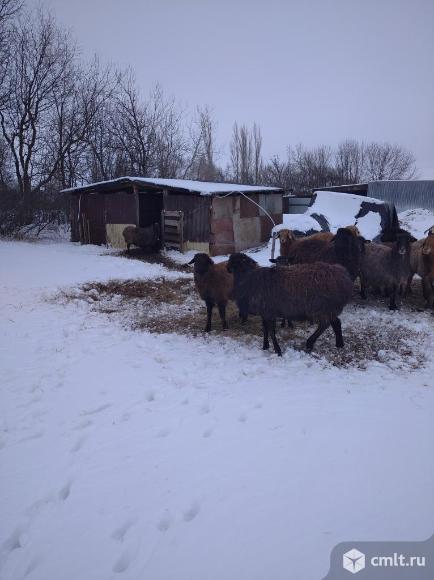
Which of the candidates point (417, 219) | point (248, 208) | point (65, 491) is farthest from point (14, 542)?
point (417, 219)

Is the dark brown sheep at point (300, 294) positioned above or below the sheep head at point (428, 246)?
below

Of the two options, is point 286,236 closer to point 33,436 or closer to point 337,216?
point 337,216

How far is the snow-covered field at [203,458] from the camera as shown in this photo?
A: 259 cm

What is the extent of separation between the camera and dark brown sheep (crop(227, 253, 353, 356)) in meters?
5.53

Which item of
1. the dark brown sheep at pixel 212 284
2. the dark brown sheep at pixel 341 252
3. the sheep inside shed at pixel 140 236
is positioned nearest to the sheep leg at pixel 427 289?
the dark brown sheep at pixel 341 252

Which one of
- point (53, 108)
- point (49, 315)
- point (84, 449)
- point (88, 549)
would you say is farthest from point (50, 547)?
point (53, 108)

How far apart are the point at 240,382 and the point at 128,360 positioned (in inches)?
70.3

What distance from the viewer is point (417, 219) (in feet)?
82.0

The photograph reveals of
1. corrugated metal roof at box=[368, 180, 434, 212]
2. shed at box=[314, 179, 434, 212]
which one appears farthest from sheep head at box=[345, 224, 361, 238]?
corrugated metal roof at box=[368, 180, 434, 212]

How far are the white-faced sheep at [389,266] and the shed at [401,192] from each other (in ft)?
68.0

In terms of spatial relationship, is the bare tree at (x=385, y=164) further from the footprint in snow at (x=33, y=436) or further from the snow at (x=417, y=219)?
the footprint in snow at (x=33, y=436)

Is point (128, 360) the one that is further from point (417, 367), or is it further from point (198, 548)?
point (417, 367)

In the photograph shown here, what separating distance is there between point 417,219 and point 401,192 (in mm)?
3334

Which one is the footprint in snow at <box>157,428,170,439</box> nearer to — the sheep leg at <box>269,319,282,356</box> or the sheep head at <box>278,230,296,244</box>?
the sheep leg at <box>269,319,282,356</box>
